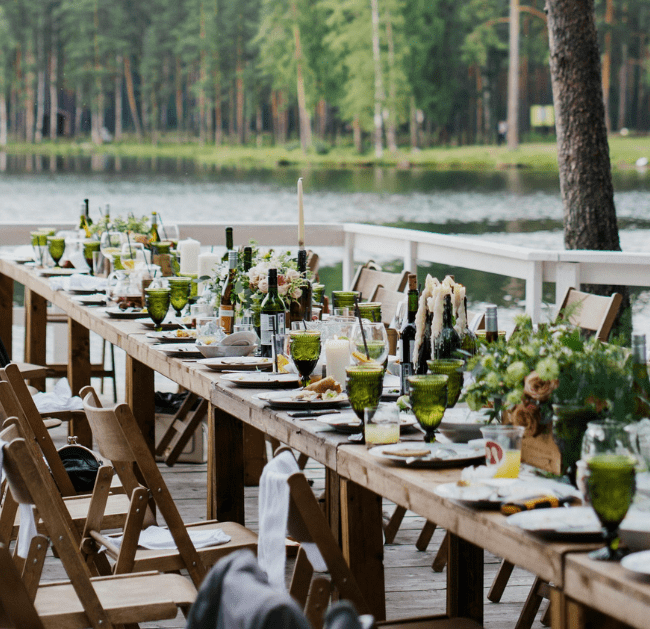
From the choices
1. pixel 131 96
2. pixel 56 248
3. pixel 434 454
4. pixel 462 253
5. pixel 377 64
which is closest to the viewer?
pixel 434 454

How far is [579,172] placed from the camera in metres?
6.60

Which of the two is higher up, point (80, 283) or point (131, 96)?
point (131, 96)

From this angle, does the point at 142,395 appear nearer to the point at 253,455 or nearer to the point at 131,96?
the point at 253,455

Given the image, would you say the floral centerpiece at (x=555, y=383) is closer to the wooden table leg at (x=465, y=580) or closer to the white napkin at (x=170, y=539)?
the wooden table leg at (x=465, y=580)

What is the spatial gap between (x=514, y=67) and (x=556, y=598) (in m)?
35.8

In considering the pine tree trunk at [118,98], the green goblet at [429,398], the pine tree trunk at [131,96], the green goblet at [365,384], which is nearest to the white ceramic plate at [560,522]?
the green goblet at [429,398]

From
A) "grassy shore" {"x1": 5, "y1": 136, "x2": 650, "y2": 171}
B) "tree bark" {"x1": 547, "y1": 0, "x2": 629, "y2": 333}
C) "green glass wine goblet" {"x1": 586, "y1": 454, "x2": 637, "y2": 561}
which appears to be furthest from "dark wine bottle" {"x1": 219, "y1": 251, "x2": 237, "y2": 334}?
"grassy shore" {"x1": 5, "y1": 136, "x2": 650, "y2": 171}

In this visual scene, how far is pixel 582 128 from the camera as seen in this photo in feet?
21.6

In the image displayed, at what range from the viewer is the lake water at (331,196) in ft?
93.6

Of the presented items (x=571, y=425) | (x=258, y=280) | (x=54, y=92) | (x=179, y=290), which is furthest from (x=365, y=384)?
(x=54, y=92)

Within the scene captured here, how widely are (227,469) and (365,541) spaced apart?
36.5 inches

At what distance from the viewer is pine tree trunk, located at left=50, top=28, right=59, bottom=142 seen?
4141 centimetres

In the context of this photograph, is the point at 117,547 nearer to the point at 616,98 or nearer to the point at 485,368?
the point at 485,368

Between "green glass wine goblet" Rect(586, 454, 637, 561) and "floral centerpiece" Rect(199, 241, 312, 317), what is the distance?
199cm
